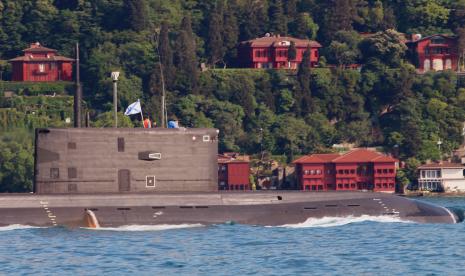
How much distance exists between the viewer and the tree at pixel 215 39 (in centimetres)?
12669

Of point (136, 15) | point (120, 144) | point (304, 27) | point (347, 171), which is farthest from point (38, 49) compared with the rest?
point (120, 144)

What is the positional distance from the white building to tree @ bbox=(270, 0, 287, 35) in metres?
31.2

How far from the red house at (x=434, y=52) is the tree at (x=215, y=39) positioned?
19.0m

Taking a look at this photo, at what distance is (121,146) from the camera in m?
45.1

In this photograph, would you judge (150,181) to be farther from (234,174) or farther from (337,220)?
(234,174)

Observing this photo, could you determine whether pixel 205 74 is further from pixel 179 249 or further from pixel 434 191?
pixel 179 249

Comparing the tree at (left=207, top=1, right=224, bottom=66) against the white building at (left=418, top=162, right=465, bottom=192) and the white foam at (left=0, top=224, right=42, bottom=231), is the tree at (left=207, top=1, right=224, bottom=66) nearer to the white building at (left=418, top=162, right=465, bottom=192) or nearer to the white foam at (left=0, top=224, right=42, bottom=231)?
the white building at (left=418, top=162, right=465, bottom=192)

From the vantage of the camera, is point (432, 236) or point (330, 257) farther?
A: point (432, 236)

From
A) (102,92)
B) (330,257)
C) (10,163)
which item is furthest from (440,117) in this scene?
(330,257)

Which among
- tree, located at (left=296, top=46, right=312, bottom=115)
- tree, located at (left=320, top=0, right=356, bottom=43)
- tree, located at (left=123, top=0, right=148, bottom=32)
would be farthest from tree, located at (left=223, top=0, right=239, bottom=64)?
tree, located at (left=296, top=46, right=312, bottom=115)

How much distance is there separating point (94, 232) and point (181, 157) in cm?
463

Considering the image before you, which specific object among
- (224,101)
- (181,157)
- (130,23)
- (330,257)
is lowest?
(330,257)

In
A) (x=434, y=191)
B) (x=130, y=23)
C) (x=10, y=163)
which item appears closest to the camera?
(x=10, y=163)

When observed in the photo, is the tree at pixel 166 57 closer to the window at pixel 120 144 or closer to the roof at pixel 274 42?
the roof at pixel 274 42
